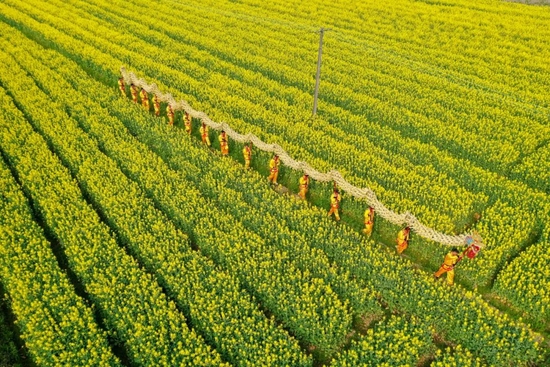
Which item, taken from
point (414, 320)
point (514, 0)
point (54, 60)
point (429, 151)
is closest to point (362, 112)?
point (429, 151)

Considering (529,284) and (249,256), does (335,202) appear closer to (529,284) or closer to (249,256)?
(249,256)

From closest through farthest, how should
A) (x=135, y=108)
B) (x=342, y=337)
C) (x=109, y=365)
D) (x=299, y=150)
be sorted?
(x=109, y=365) < (x=342, y=337) < (x=299, y=150) < (x=135, y=108)

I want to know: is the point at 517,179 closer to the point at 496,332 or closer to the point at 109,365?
the point at 496,332

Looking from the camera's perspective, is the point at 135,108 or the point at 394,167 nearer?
the point at 394,167

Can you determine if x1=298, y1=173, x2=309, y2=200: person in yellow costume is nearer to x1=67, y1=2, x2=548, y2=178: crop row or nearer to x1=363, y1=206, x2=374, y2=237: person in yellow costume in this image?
x1=363, y1=206, x2=374, y2=237: person in yellow costume

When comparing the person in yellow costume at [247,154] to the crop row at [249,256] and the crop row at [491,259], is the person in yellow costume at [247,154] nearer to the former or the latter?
the crop row at [249,256]

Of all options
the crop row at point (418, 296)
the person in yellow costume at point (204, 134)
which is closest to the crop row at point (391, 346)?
the crop row at point (418, 296)

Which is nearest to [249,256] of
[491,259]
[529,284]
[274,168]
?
[274,168]
